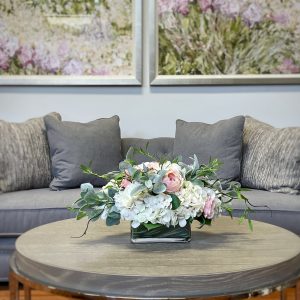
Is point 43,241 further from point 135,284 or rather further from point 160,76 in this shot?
point 160,76

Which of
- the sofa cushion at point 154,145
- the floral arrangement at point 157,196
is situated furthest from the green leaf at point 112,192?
the sofa cushion at point 154,145

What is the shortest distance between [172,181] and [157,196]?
0.07 metres

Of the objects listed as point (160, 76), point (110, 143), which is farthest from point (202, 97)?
point (110, 143)

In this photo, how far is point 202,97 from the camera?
3.78 meters

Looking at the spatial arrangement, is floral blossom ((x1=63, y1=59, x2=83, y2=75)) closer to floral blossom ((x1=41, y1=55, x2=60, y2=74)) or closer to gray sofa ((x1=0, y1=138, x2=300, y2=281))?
floral blossom ((x1=41, y1=55, x2=60, y2=74))

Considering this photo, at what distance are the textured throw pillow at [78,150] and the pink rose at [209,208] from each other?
1521mm

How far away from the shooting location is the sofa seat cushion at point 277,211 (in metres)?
2.80

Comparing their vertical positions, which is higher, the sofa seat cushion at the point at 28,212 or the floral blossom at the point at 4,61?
the floral blossom at the point at 4,61

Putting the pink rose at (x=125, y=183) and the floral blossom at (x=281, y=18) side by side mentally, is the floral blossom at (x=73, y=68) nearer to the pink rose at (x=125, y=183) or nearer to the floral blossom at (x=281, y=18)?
the floral blossom at (x=281, y=18)

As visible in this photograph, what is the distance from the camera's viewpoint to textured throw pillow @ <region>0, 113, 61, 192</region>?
316cm

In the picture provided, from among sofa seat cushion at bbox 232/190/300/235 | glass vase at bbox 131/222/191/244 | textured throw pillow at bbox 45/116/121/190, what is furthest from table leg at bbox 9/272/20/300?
textured throw pillow at bbox 45/116/121/190

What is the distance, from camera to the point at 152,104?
378 centimetres

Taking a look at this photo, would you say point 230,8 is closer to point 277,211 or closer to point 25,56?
point 25,56

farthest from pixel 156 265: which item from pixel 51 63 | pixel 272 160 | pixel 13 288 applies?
pixel 51 63
